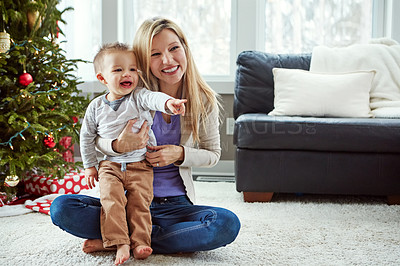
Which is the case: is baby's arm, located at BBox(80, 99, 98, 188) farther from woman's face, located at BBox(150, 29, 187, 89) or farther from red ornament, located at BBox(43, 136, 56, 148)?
red ornament, located at BBox(43, 136, 56, 148)

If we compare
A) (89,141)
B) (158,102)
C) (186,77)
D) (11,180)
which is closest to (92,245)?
(89,141)

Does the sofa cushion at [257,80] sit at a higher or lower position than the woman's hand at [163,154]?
higher

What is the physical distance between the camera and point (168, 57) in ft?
4.61

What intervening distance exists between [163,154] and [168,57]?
0.32m

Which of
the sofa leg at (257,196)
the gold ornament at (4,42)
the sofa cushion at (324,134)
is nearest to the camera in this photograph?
the gold ornament at (4,42)

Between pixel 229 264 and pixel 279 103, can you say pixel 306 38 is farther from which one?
pixel 229 264

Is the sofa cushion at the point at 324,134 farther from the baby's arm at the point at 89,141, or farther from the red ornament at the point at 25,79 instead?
the red ornament at the point at 25,79

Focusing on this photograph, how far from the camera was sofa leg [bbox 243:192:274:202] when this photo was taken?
2.26 m

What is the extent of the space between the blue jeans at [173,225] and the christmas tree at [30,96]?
0.78m

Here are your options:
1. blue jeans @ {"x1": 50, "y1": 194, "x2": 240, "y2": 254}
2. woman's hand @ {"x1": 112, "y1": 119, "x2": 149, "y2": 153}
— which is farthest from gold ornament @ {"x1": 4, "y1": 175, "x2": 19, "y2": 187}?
woman's hand @ {"x1": 112, "y1": 119, "x2": 149, "y2": 153}

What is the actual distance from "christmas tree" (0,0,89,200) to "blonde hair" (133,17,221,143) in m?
0.84

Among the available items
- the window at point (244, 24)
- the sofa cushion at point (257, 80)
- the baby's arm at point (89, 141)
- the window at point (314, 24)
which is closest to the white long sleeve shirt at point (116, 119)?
the baby's arm at point (89, 141)

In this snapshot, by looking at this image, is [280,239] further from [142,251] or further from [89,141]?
[89,141]

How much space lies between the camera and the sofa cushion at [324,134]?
2132 mm
